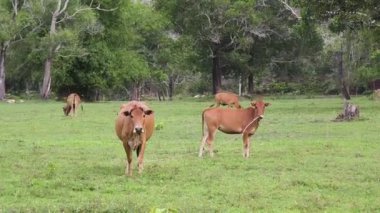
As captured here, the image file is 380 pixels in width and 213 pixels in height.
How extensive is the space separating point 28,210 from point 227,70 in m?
54.1

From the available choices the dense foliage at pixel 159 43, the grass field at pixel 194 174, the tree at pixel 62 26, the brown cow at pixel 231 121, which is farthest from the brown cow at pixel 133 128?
the tree at pixel 62 26

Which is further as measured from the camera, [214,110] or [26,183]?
[214,110]

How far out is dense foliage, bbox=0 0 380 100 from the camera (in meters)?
54.1

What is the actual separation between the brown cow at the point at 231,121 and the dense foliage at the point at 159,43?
1358 inches

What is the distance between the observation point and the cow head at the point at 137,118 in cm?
1162

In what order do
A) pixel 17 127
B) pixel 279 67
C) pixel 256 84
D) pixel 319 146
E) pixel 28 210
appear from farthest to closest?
pixel 256 84 → pixel 279 67 → pixel 17 127 → pixel 319 146 → pixel 28 210

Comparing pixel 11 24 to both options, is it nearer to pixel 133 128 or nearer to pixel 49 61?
pixel 49 61

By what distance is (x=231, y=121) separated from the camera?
50.6 ft

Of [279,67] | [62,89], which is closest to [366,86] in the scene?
[279,67]

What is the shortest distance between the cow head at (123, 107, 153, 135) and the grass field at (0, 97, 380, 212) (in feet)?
2.90

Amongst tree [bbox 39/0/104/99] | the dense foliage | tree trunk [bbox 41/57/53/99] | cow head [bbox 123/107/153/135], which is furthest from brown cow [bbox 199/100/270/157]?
tree trunk [bbox 41/57/53/99]

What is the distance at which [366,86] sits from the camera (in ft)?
225

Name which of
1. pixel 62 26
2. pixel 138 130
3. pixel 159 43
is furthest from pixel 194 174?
pixel 159 43

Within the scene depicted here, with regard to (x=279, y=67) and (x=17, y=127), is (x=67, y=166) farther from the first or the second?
(x=279, y=67)
